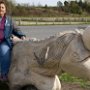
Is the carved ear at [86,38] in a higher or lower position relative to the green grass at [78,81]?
higher

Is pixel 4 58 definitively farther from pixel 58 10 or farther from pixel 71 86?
pixel 58 10

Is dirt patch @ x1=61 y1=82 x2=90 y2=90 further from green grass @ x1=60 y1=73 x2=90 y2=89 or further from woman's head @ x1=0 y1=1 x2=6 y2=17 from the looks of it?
woman's head @ x1=0 y1=1 x2=6 y2=17

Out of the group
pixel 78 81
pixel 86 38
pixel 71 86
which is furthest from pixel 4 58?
pixel 78 81

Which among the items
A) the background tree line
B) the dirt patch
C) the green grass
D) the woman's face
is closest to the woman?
the woman's face

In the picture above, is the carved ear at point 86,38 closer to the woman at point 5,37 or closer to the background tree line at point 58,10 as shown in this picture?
the woman at point 5,37

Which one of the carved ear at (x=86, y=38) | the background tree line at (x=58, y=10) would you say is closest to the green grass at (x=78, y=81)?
the carved ear at (x=86, y=38)

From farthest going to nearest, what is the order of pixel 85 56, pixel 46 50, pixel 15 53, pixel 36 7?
1. pixel 36 7
2. pixel 15 53
3. pixel 46 50
4. pixel 85 56

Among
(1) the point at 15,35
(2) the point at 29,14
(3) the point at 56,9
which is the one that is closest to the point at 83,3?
(3) the point at 56,9

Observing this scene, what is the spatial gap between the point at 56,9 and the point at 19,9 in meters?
10.3

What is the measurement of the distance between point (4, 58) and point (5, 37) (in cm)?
31

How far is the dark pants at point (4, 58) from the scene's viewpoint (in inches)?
216

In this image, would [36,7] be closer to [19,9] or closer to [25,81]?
[19,9]

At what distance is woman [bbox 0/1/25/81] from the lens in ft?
18.1

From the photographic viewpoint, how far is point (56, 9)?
181 feet
